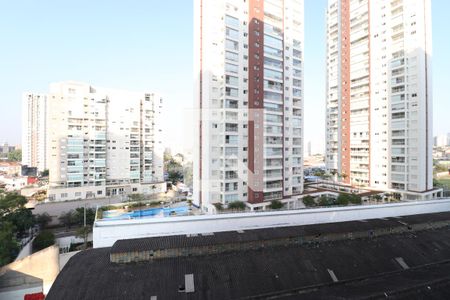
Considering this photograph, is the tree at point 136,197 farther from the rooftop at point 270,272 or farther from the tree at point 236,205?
the rooftop at point 270,272

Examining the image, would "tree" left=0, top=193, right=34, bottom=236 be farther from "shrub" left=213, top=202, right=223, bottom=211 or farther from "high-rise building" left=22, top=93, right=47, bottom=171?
"high-rise building" left=22, top=93, right=47, bottom=171

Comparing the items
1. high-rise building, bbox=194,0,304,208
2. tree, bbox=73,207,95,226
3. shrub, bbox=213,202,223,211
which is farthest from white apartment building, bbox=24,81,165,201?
shrub, bbox=213,202,223,211

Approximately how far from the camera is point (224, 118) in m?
25.2

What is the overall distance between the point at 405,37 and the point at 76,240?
A: 47.9 meters

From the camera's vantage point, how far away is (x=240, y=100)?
26.2m

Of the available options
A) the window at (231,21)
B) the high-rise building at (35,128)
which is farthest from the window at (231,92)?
the high-rise building at (35,128)

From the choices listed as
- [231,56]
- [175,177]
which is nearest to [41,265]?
[231,56]

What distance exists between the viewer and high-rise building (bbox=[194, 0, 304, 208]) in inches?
995

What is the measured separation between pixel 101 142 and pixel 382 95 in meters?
43.4

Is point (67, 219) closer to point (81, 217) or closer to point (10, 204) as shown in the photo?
point (81, 217)

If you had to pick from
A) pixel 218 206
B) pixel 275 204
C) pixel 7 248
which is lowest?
pixel 7 248

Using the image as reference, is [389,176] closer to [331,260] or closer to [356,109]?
[356,109]

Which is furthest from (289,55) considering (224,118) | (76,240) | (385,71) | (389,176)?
(76,240)

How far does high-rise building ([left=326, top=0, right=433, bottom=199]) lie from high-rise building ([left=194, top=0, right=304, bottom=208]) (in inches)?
595
